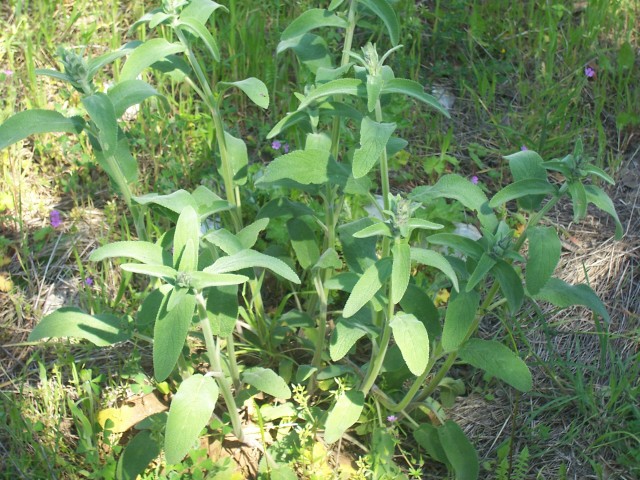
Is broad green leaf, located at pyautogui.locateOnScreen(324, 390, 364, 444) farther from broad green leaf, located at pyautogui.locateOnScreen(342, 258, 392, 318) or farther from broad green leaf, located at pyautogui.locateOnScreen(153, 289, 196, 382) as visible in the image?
broad green leaf, located at pyautogui.locateOnScreen(153, 289, 196, 382)

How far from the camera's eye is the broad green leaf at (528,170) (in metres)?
2.18

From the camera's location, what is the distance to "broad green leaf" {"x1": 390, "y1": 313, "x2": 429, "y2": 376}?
2.09 m

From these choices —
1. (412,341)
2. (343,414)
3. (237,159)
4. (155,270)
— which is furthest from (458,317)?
(237,159)

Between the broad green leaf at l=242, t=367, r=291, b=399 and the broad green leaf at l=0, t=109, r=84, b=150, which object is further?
the broad green leaf at l=242, t=367, r=291, b=399

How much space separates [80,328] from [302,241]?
0.90 m

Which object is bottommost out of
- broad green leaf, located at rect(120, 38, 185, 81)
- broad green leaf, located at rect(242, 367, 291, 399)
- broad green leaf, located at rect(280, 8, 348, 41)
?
broad green leaf, located at rect(242, 367, 291, 399)

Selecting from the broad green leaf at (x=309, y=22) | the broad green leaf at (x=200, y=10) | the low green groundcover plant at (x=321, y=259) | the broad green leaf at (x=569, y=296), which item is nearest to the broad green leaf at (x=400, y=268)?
the low green groundcover plant at (x=321, y=259)

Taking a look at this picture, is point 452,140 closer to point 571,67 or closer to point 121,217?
point 571,67

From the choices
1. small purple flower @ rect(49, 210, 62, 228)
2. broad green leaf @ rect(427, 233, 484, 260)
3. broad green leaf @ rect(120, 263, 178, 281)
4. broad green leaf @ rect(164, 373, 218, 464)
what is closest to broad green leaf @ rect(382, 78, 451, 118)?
broad green leaf @ rect(427, 233, 484, 260)

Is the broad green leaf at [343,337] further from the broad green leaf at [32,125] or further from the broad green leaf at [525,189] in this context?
the broad green leaf at [32,125]

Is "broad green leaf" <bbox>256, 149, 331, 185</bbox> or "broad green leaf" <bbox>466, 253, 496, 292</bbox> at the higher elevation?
"broad green leaf" <bbox>256, 149, 331, 185</bbox>

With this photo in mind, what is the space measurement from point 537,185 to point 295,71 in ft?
6.83

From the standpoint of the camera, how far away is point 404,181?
3553mm

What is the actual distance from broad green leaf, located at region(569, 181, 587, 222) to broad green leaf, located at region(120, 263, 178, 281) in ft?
3.83
